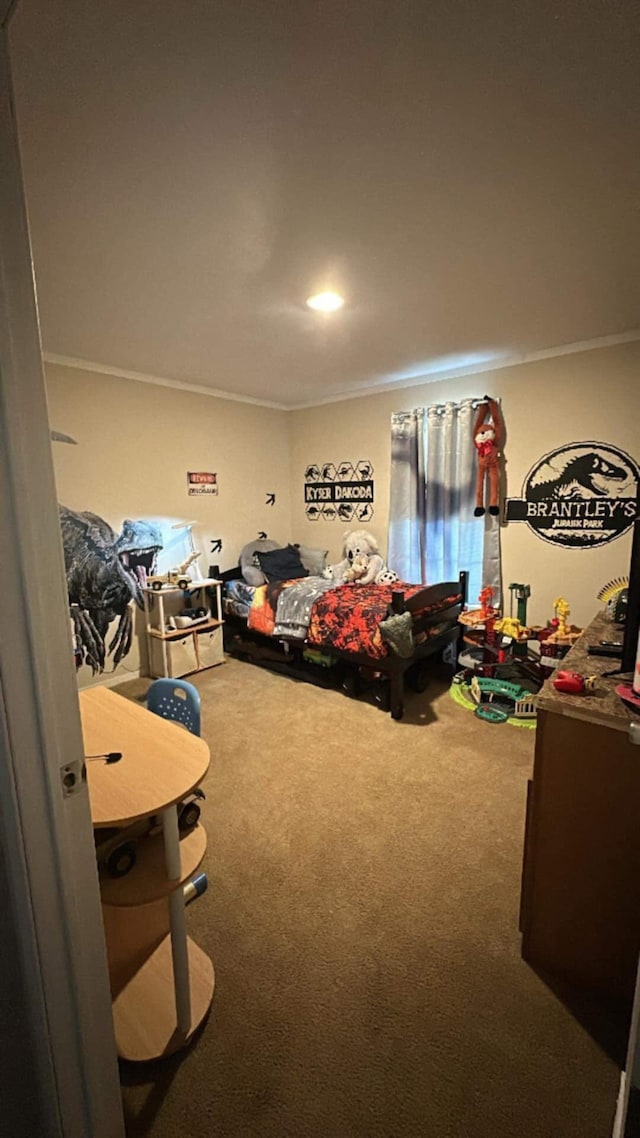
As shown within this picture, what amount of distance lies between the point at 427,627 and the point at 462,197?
2.38m

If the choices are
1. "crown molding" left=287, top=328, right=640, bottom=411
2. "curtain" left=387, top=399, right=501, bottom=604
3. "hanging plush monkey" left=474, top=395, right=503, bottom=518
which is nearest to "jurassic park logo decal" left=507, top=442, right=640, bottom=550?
"hanging plush monkey" left=474, top=395, right=503, bottom=518

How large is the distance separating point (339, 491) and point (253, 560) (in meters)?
1.14

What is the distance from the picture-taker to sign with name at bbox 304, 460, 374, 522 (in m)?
4.45

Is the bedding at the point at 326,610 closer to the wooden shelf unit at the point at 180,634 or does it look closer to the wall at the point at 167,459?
the wooden shelf unit at the point at 180,634

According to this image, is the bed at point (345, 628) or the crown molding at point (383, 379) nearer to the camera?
the bed at point (345, 628)

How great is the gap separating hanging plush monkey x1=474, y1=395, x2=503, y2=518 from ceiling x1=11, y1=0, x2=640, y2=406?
952mm

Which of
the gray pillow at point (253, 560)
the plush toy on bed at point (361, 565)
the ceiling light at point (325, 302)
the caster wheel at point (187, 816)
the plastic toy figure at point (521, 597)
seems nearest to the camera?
the caster wheel at point (187, 816)

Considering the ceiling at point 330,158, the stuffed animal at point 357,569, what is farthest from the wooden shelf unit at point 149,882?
the stuffed animal at point 357,569

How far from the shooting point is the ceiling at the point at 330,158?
1000 millimetres

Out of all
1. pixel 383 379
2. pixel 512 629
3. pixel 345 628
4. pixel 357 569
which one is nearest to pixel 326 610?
pixel 345 628

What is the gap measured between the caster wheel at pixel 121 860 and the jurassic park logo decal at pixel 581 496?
333 cm

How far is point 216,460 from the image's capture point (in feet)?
14.1

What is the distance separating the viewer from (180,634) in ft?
12.0

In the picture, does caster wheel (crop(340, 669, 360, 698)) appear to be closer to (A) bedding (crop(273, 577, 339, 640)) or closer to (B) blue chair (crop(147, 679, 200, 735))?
(A) bedding (crop(273, 577, 339, 640))
